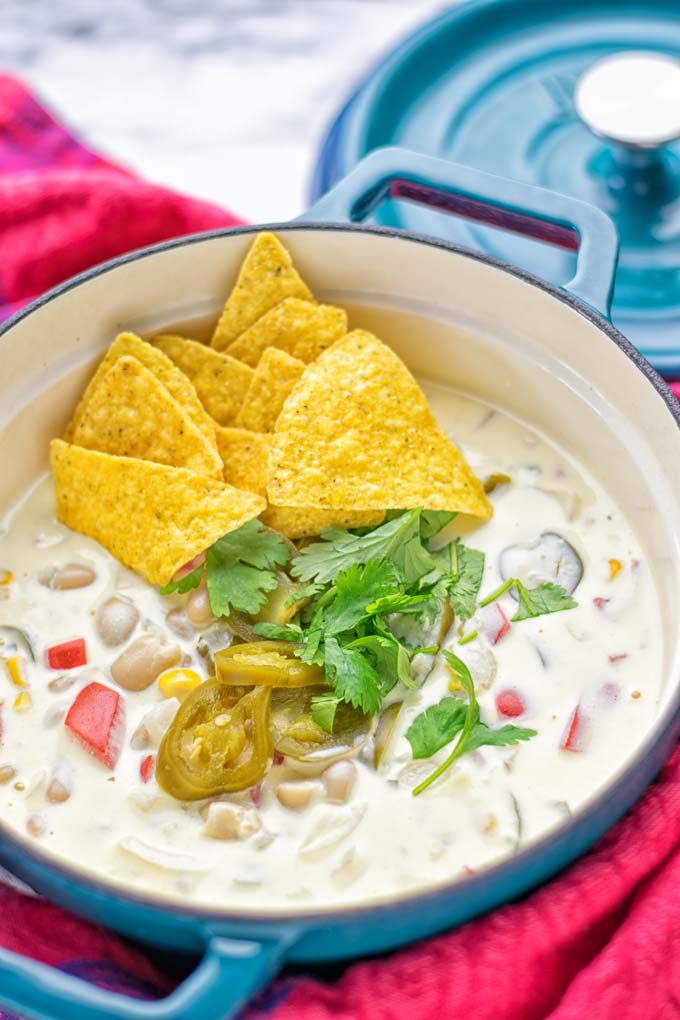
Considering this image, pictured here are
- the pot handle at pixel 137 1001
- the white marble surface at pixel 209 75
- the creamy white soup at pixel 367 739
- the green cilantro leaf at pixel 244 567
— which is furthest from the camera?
the white marble surface at pixel 209 75

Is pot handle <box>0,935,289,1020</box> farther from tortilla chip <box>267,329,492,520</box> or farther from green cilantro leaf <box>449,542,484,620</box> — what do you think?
tortilla chip <box>267,329,492,520</box>

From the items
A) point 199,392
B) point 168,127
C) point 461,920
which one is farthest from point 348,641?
point 168,127

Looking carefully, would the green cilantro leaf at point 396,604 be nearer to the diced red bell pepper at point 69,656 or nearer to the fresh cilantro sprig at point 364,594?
the fresh cilantro sprig at point 364,594

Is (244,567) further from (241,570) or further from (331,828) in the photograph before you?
(331,828)

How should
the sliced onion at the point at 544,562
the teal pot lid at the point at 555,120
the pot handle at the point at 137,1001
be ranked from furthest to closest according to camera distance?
the teal pot lid at the point at 555,120
the sliced onion at the point at 544,562
the pot handle at the point at 137,1001

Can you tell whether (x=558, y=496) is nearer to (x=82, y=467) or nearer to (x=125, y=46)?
(x=82, y=467)

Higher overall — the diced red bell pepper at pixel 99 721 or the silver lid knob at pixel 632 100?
the silver lid knob at pixel 632 100

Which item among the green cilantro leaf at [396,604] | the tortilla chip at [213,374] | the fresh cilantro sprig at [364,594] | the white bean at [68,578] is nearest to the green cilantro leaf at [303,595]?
the fresh cilantro sprig at [364,594]
